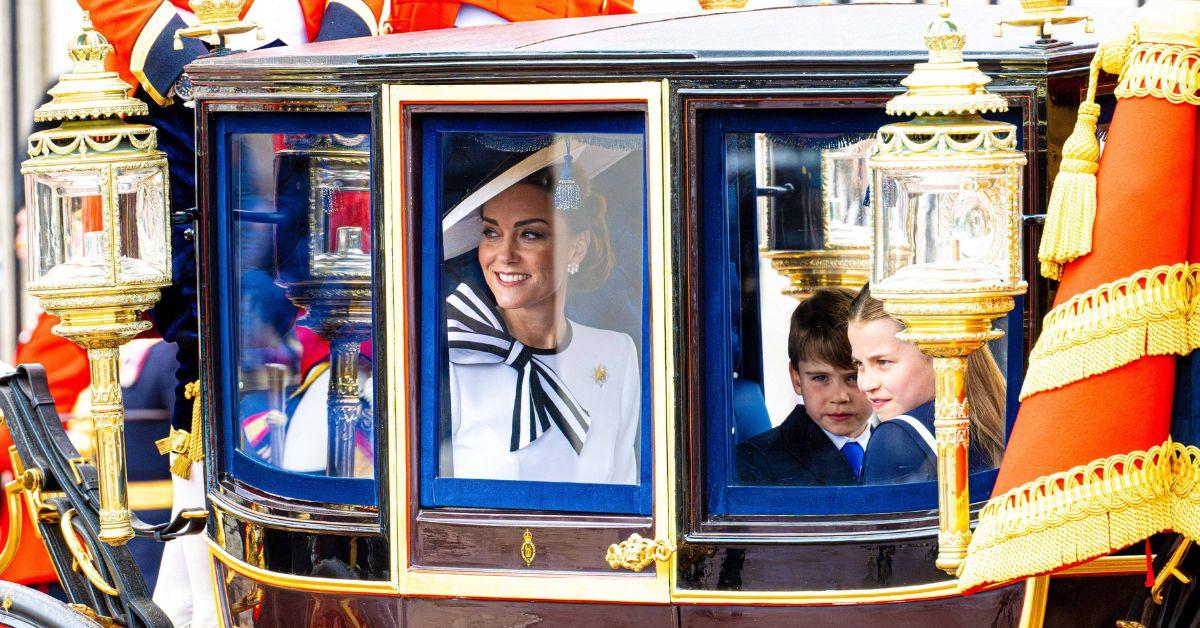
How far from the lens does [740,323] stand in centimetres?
253

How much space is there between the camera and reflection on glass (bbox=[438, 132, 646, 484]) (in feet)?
8.32

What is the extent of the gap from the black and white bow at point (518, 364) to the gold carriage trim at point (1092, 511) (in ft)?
2.18

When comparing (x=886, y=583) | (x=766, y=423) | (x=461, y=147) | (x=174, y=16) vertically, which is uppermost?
(x=174, y=16)

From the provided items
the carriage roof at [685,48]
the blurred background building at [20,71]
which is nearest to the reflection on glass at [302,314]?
the carriage roof at [685,48]

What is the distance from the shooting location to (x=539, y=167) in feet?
8.39

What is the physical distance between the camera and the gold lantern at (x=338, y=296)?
286 cm

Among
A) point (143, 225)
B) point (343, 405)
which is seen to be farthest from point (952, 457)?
A: point (143, 225)

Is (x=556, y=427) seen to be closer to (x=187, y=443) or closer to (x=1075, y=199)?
(x=1075, y=199)

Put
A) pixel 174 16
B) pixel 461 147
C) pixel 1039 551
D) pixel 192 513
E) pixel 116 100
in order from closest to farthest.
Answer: pixel 1039 551, pixel 461 147, pixel 116 100, pixel 192 513, pixel 174 16

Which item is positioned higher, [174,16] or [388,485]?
[174,16]

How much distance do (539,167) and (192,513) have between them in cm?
92

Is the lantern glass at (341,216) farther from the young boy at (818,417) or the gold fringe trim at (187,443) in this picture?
the young boy at (818,417)

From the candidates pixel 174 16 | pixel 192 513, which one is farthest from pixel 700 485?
pixel 174 16

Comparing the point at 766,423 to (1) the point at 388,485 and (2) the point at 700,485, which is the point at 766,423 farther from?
(1) the point at 388,485
